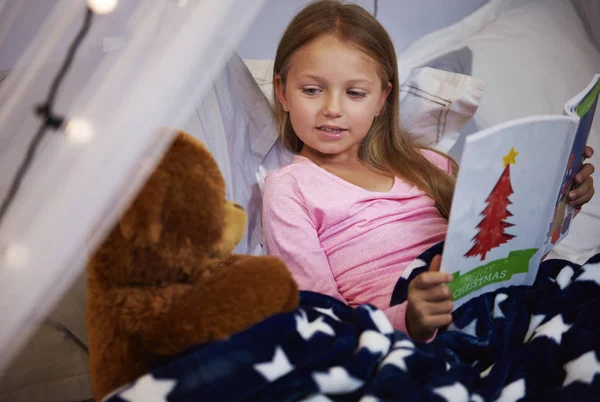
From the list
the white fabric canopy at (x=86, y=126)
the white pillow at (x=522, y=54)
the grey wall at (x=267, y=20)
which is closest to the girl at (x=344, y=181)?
the grey wall at (x=267, y=20)

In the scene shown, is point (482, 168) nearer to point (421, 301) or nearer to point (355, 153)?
point (421, 301)

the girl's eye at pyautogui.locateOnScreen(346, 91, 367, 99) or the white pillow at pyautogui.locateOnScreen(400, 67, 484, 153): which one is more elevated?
the white pillow at pyautogui.locateOnScreen(400, 67, 484, 153)

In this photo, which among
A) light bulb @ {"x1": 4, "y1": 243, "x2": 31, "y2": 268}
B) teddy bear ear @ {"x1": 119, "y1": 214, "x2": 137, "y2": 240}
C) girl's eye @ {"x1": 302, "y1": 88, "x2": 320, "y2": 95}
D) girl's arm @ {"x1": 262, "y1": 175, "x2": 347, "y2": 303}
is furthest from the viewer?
girl's eye @ {"x1": 302, "y1": 88, "x2": 320, "y2": 95}

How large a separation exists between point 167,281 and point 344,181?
59cm

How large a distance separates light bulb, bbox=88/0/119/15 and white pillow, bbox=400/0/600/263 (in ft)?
3.62

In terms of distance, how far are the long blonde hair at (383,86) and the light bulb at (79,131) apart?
74 cm

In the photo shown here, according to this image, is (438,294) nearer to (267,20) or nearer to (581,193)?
(581,193)

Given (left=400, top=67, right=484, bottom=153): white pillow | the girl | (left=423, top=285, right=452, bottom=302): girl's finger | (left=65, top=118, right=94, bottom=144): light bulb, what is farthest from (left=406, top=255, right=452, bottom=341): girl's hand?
(left=400, top=67, right=484, bottom=153): white pillow

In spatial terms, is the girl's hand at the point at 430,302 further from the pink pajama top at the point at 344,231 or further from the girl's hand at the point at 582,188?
the girl's hand at the point at 582,188

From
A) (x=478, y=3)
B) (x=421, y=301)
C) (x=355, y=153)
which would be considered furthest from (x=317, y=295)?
(x=478, y=3)

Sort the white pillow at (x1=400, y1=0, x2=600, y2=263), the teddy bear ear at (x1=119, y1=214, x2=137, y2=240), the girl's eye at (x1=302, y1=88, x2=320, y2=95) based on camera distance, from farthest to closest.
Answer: the white pillow at (x1=400, y1=0, x2=600, y2=263)
the girl's eye at (x1=302, y1=88, x2=320, y2=95)
the teddy bear ear at (x1=119, y1=214, x2=137, y2=240)

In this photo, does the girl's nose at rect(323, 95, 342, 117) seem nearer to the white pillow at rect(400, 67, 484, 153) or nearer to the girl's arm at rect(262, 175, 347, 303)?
the girl's arm at rect(262, 175, 347, 303)

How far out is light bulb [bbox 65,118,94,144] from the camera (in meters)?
0.57

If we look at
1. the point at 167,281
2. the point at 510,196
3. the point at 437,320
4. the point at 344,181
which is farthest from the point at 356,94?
the point at 167,281
